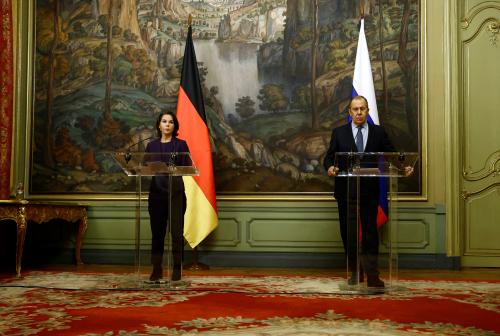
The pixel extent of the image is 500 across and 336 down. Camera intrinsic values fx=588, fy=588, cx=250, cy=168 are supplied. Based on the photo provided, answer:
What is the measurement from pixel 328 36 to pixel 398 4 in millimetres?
880

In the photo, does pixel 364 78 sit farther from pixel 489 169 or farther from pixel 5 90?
pixel 5 90

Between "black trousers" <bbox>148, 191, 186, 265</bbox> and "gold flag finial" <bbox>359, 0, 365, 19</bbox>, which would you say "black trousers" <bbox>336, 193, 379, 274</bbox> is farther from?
"gold flag finial" <bbox>359, 0, 365, 19</bbox>

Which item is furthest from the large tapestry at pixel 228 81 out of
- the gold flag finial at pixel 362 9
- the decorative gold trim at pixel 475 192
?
the decorative gold trim at pixel 475 192

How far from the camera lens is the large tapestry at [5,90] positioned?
6746 millimetres

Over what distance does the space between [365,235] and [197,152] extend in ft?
8.58

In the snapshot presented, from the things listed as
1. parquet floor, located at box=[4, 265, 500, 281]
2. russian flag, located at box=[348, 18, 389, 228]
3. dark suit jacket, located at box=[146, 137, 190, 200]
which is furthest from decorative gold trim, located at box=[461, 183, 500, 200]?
dark suit jacket, located at box=[146, 137, 190, 200]

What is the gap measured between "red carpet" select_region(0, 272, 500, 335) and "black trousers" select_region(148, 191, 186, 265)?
12.0 inches

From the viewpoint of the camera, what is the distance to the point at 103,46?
282 inches

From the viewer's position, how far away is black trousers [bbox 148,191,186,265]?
14.9ft

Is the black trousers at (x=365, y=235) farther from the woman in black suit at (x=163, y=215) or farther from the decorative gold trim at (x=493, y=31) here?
the decorative gold trim at (x=493, y=31)

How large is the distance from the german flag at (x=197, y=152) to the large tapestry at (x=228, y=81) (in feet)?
1.37

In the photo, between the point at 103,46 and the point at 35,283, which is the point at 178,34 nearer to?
the point at 103,46

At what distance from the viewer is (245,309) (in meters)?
3.72

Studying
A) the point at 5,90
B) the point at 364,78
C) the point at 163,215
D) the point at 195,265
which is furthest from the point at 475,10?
the point at 5,90
